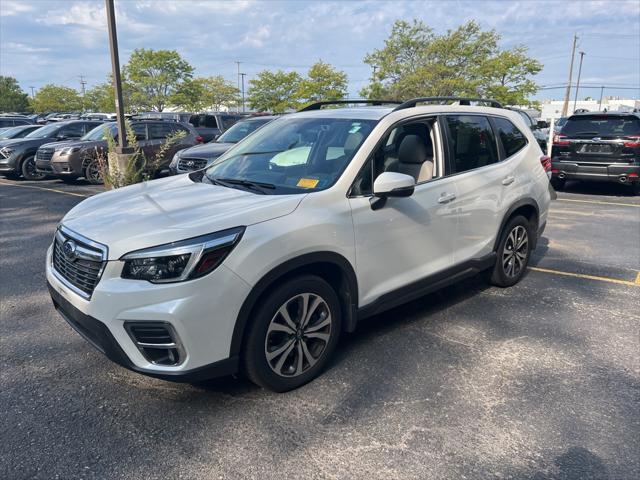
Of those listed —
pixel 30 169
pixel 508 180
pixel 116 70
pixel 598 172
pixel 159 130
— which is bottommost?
pixel 30 169

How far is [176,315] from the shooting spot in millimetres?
2467

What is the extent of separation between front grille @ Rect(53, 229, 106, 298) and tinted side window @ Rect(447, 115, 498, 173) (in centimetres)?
281

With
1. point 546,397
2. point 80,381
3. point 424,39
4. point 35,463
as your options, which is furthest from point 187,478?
point 424,39

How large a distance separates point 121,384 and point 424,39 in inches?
1662

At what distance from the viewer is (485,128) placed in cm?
455

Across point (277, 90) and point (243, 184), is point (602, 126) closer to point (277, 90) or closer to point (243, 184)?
point (243, 184)

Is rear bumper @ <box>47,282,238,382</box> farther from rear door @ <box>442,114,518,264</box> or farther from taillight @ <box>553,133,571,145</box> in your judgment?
taillight @ <box>553,133,571,145</box>

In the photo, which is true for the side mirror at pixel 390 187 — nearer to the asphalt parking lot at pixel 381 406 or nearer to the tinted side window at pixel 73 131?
the asphalt parking lot at pixel 381 406

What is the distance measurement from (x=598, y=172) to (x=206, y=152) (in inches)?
324

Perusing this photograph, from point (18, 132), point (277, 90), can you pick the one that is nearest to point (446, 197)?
point (18, 132)

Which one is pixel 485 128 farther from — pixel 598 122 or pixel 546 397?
pixel 598 122

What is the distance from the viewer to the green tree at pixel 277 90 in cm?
4856

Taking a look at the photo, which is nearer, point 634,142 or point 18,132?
point 634,142

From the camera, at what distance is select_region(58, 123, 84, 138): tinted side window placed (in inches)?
570
